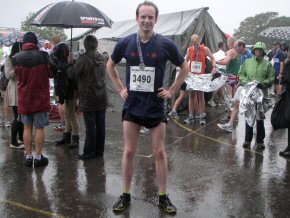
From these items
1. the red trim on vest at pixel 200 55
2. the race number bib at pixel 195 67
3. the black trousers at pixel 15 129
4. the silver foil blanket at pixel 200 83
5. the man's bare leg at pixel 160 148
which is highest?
the red trim on vest at pixel 200 55

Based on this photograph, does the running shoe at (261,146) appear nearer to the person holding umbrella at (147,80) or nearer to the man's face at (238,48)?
the man's face at (238,48)

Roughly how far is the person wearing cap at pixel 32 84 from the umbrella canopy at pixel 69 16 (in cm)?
79

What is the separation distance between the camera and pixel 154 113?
358cm

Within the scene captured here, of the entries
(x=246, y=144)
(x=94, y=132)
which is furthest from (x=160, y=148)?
(x=246, y=144)

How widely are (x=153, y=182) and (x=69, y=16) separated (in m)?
2.86

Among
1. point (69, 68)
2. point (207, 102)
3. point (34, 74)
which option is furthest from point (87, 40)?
point (207, 102)

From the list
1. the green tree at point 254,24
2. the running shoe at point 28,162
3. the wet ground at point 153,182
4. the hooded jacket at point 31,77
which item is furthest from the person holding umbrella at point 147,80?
the green tree at point 254,24

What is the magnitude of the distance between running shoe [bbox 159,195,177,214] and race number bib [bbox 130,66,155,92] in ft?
3.68

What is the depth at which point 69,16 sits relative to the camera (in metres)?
5.70

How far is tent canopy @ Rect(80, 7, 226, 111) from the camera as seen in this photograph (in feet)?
31.7

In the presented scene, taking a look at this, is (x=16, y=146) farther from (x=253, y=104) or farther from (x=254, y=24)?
(x=254, y=24)

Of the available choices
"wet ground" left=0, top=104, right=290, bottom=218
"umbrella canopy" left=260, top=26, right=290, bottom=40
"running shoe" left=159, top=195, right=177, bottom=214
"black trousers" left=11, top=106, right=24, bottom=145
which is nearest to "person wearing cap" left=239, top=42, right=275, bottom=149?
"wet ground" left=0, top=104, right=290, bottom=218

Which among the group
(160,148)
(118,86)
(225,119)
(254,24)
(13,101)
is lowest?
(225,119)

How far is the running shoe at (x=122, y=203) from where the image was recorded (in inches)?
146
